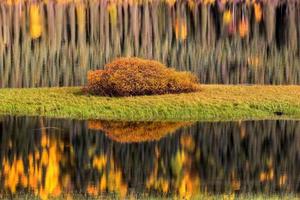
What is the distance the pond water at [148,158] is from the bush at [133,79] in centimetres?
301

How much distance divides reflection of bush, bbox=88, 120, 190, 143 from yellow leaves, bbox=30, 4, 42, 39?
712 centimetres

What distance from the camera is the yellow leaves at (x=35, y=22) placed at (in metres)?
31.3

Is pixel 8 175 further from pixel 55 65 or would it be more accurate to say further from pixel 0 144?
pixel 55 65

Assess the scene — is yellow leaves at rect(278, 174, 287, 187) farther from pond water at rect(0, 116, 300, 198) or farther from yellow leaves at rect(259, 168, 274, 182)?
yellow leaves at rect(259, 168, 274, 182)

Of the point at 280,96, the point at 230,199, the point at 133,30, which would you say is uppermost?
the point at 133,30

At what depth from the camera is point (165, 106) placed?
25.9 metres

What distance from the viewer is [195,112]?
2562 cm

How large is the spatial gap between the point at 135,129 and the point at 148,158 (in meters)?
4.56

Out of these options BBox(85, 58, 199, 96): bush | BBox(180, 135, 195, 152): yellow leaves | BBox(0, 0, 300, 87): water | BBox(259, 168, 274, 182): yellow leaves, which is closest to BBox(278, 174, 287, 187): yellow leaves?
BBox(259, 168, 274, 182): yellow leaves

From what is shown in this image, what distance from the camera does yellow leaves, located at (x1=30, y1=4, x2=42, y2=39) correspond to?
103 feet

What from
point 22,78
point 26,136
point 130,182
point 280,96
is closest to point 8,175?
point 130,182

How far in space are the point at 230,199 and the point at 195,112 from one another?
1145cm

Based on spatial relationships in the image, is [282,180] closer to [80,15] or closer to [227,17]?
[227,17]

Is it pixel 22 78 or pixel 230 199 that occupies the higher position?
pixel 22 78
